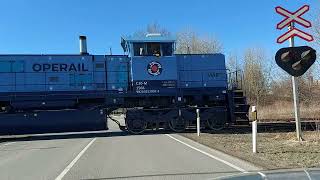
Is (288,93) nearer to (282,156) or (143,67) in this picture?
(143,67)

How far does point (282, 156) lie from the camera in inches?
516

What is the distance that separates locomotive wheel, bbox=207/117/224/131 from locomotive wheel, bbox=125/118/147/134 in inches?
142

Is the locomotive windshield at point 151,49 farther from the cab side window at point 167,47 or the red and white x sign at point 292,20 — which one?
the red and white x sign at point 292,20

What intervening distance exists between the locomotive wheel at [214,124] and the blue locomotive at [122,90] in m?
0.05

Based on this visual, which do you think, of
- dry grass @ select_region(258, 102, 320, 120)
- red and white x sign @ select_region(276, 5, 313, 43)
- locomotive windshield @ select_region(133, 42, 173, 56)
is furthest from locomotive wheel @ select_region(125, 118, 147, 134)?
dry grass @ select_region(258, 102, 320, 120)

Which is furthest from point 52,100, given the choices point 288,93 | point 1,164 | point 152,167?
point 288,93

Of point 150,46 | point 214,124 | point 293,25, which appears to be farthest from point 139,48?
point 293,25

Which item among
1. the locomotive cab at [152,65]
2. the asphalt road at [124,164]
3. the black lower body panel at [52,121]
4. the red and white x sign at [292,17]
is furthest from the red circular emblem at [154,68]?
the red and white x sign at [292,17]

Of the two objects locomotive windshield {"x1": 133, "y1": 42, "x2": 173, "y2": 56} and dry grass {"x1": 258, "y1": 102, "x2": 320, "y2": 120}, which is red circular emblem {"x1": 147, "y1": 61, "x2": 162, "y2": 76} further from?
dry grass {"x1": 258, "y1": 102, "x2": 320, "y2": 120}

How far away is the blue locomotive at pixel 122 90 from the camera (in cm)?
2539

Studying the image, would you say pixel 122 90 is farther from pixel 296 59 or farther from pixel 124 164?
pixel 124 164

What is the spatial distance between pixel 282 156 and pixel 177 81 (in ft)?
46.2

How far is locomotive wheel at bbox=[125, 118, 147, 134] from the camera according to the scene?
86.2ft

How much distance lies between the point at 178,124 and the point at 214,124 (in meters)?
2.04
